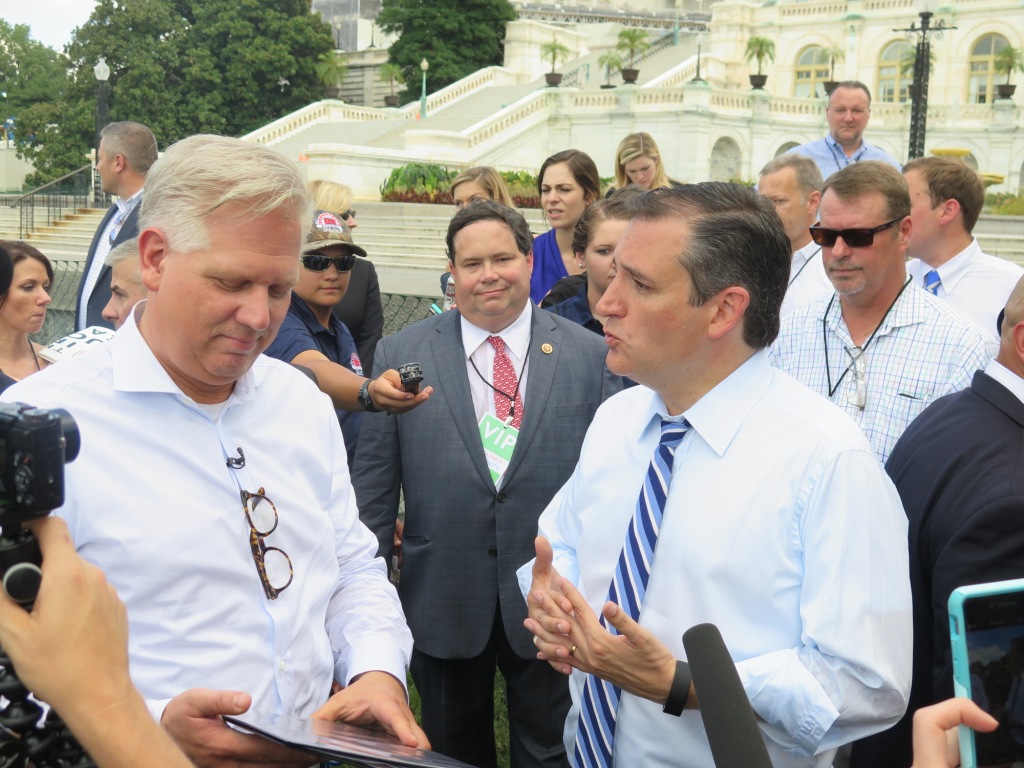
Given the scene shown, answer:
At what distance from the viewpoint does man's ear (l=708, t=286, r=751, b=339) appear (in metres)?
2.61

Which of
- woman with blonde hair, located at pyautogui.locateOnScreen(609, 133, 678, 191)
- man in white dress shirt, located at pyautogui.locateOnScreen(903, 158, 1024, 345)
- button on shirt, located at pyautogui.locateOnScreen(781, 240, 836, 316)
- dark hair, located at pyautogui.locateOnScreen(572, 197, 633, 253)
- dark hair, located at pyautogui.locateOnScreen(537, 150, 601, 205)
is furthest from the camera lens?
woman with blonde hair, located at pyautogui.locateOnScreen(609, 133, 678, 191)

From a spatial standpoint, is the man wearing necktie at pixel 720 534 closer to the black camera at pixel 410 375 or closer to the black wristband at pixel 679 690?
the black wristband at pixel 679 690

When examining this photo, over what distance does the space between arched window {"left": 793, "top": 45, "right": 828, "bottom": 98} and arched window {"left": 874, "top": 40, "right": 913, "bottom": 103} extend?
284cm

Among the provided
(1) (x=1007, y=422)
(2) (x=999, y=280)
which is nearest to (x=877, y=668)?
(1) (x=1007, y=422)

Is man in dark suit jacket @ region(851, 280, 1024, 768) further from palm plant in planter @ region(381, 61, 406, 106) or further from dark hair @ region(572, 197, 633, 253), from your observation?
palm plant in planter @ region(381, 61, 406, 106)

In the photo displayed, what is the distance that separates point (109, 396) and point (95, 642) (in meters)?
0.97

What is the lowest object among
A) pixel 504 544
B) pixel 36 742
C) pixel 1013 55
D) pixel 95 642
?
Result: pixel 504 544

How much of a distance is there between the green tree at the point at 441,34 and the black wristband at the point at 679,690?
2032 inches

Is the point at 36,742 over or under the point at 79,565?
under

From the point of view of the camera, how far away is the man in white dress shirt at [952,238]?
18.1 feet

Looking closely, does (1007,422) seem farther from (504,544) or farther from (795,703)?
(504,544)

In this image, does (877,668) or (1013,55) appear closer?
(877,668)

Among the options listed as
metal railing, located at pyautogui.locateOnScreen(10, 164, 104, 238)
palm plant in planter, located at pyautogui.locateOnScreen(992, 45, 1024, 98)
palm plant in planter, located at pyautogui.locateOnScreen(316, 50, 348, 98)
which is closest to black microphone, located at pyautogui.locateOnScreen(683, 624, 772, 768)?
metal railing, located at pyautogui.locateOnScreen(10, 164, 104, 238)

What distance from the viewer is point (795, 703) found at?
231 centimetres
